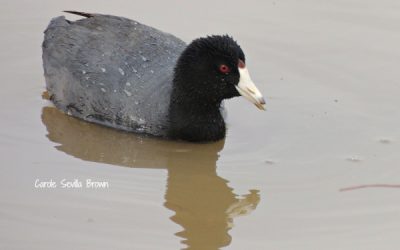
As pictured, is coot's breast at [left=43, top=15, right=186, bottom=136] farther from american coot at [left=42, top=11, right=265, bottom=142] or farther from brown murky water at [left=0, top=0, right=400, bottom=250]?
brown murky water at [left=0, top=0, right=400, bottom=250]

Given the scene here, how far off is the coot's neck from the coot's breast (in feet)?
0.30

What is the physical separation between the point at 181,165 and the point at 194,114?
649mm

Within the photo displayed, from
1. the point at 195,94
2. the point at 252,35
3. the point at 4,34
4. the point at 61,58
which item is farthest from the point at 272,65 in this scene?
the point at 4,34

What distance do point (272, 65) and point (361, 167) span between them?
209cm

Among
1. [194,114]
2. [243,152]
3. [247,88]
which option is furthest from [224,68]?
[243,152]

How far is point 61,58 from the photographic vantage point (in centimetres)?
884

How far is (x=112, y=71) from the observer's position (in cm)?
848

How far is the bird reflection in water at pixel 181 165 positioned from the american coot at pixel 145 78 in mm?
135

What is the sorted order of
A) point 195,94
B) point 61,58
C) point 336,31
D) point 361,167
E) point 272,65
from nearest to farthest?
point 361,167 → point 195,94 → point 61,58 → point 272,65 → point 336,31

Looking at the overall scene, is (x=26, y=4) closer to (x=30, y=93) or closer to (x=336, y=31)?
(x=30, y=93)

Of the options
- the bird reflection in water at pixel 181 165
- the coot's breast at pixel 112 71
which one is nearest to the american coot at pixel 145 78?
the coot's breast at pixel 112 71

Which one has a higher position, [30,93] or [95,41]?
[95,41]

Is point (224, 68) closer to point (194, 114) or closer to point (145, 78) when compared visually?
point (194, 114)

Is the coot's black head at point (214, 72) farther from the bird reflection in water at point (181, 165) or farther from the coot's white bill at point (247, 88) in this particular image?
the bird reflection in water at point (181, 165)
